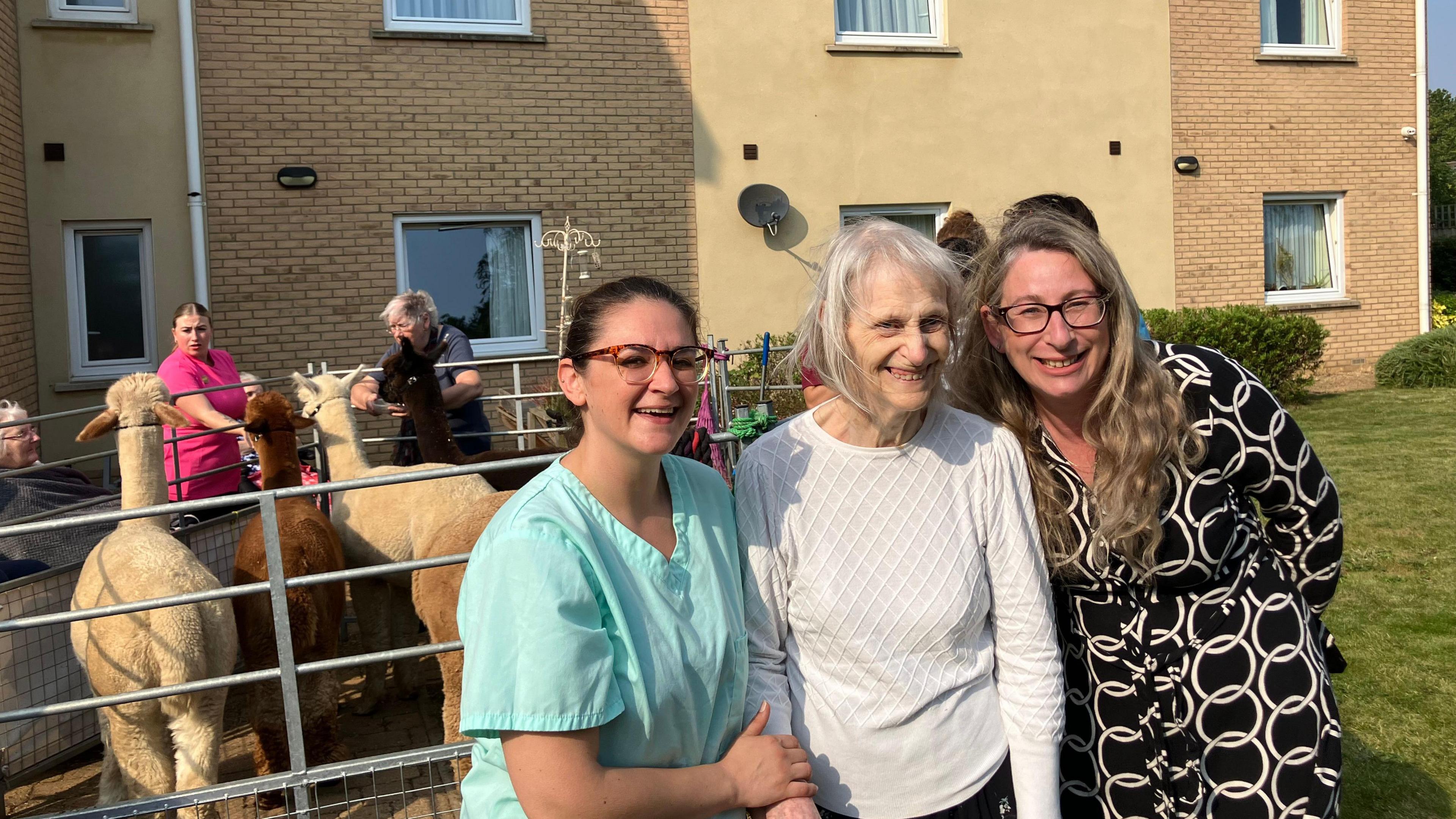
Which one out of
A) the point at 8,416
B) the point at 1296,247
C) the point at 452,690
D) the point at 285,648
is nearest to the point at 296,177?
the point at 8,416

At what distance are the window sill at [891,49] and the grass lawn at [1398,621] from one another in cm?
606

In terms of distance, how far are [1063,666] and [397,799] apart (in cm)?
315

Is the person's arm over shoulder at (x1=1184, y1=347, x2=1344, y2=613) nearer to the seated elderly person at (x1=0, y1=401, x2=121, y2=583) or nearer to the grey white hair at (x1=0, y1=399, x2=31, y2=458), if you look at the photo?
the seated elderly person at (x1=0, y1=401, x2=121, y2=583)

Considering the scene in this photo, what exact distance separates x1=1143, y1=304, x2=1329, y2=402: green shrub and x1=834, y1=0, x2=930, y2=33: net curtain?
15.1 ft

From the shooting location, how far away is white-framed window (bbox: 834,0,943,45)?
12.6 m

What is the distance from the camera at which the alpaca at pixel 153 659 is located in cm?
389

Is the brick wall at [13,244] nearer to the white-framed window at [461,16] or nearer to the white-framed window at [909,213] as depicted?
the white-framed window at [461,16]

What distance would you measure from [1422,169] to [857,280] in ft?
54.6

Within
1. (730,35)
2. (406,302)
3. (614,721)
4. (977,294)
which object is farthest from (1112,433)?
(730,35)

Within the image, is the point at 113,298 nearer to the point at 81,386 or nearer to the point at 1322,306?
the point at 81,386

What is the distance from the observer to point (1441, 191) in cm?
4831

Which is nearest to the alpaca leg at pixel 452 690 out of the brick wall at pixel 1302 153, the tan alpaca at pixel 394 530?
the tan alpaca at pixel 394 530

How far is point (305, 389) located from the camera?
227 inches

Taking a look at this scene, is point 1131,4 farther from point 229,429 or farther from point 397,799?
point 397,799
